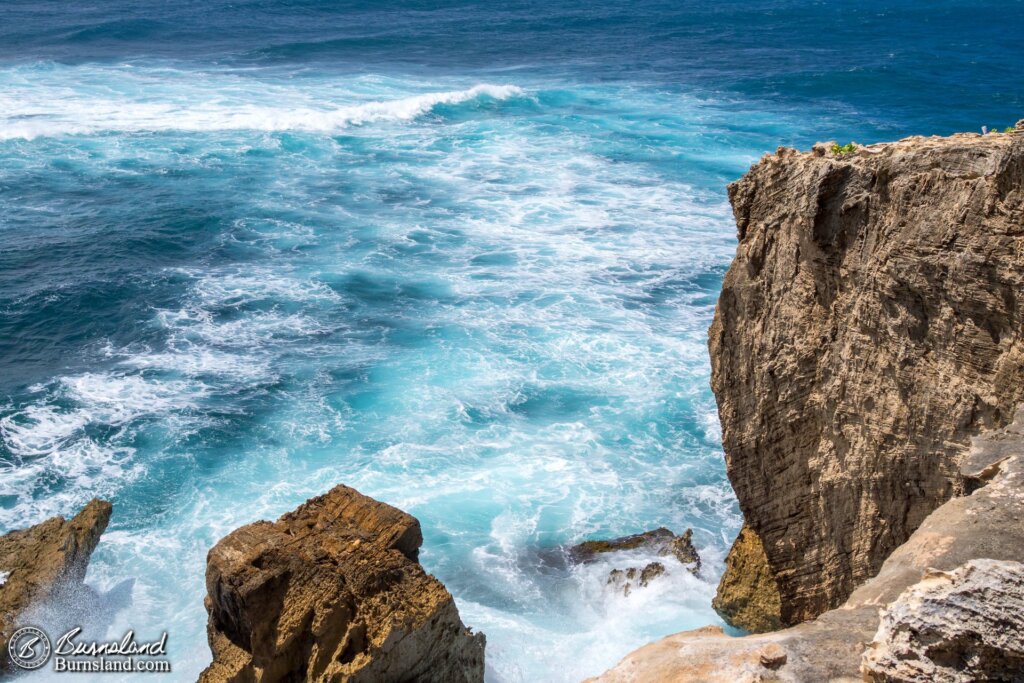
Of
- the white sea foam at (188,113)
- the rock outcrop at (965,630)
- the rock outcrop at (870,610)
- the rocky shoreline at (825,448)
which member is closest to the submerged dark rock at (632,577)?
the rocky shoreline at (825,448)

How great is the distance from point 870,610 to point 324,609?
20.0ft

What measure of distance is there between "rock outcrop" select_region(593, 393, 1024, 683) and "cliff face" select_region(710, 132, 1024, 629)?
1501mm

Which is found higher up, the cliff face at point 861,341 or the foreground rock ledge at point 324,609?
the cliff face at point 861,341

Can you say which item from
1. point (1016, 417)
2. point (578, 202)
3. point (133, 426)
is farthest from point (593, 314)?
point (1016, 417)

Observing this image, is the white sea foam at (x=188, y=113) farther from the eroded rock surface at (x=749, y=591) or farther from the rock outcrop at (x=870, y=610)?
the rock outcrop at (x=870, y=610)

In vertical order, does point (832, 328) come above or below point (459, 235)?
above

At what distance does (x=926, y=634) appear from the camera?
713 cm

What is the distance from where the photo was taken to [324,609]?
11.2 meters

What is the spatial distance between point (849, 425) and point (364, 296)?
2120cm

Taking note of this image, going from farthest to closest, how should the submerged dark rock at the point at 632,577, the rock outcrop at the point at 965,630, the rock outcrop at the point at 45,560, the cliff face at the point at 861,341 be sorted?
the submerged dark rock at the point at 632,577, the rock outcrop at the point at 45,560, the cliff face at the point at 861,341, the rock outcrop at the point at 965,630

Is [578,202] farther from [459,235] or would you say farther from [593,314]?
[593,314]

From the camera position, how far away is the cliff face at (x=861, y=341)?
1076cm

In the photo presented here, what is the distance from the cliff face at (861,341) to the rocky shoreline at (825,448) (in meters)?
0.02

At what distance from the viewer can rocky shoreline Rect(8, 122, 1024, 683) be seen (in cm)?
924
